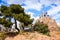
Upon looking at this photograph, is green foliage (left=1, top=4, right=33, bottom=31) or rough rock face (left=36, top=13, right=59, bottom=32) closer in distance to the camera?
green foliage (left=1, top=4, right=33, bottom=31)

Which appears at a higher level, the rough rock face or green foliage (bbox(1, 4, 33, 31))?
green foliage (bbox(1, 4, 33, 31))

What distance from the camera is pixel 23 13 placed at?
26297 mm

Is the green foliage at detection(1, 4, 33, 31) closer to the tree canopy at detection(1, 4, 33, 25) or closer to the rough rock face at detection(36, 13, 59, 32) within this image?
the tree canopy at detection(1, 4, 33, 25)

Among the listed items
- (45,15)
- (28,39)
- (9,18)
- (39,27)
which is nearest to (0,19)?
(9,18)

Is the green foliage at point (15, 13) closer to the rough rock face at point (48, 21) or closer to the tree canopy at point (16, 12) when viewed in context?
the tree canopy at point (16, 12)

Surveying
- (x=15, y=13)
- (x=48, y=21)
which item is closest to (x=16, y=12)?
(x=15, y=13)

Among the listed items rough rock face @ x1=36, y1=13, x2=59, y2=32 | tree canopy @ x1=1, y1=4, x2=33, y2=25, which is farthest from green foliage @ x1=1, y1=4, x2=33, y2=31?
rough rock face @ x1=36, y1=13, x2=59, y2=32

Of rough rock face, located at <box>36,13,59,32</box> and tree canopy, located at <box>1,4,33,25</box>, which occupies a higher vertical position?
tree canopy, located at <box>1,4,33,25</box>

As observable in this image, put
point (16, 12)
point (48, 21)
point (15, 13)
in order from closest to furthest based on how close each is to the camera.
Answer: point (15, 13)
point (16, 12)
point (48, 21)

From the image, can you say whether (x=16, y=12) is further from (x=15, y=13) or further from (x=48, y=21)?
(x=48, y=21)

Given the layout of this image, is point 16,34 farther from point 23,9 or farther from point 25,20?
point 23,9

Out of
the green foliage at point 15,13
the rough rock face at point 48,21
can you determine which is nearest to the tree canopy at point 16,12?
the green foliage at point 15,13

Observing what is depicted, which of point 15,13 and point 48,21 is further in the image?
point 48,21

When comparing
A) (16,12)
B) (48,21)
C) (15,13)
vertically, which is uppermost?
(16,12)
